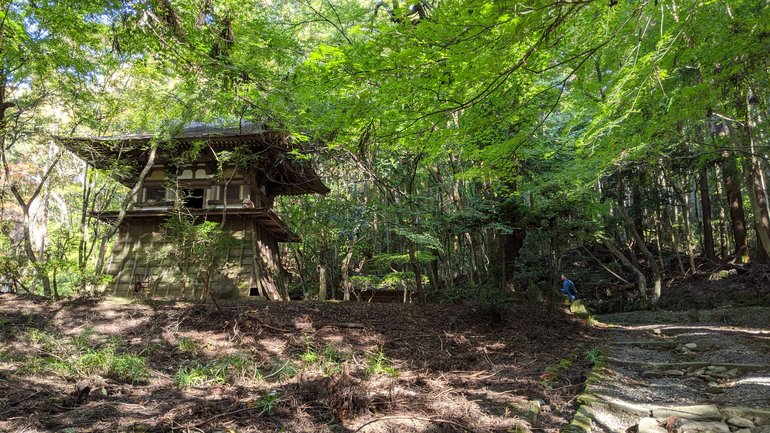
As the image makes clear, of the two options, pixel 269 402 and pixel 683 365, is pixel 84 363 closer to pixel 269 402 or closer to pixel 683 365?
pixel 269 402

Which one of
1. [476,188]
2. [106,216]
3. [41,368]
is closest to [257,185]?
[106,216]

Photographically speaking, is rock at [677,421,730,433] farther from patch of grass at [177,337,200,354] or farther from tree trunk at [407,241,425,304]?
tree trunk at [407,241,425,304]

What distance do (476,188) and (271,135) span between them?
597cm

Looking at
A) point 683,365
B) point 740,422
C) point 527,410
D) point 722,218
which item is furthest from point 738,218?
point 527,410

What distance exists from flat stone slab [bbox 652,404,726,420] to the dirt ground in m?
0.70

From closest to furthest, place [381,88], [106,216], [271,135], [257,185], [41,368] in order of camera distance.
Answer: [381,88], [41,368], [271,135], [106,216], [257,185]

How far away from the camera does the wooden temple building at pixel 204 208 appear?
433 inches

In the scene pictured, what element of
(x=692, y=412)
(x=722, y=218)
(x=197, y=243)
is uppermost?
(x=722, y=218)

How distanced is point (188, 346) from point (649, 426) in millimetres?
5349

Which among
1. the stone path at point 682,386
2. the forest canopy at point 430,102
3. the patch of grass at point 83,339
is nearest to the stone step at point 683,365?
the stone path at point 682,386

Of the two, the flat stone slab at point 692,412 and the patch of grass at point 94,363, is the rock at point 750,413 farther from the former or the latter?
the patch of grass at point 94,363

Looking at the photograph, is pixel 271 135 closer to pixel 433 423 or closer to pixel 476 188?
pixel 476 188

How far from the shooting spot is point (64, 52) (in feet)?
25.0

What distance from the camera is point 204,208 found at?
12086 millimetres
